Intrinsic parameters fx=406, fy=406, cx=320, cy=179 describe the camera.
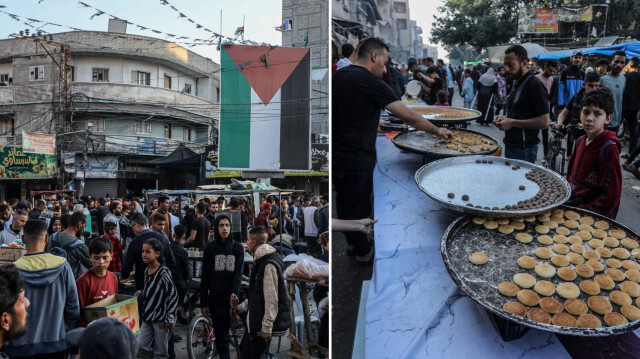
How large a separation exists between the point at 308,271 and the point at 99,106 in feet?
53.3

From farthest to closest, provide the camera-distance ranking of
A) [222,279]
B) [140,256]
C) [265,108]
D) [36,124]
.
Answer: [36,124], [265,108], [140,256], [222,279]

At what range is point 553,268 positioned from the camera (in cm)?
136

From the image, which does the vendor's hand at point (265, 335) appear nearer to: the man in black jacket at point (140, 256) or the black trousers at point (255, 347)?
the black trousers at point (255, 347)

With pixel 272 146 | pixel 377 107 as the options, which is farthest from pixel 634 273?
pixel 272 146

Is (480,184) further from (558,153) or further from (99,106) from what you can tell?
(99,106)

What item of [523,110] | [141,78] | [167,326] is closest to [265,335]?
[167,326]

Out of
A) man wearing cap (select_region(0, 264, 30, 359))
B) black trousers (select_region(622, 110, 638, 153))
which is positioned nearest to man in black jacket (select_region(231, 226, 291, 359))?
man wearing cap (select_region(0, 264, 30, 359))

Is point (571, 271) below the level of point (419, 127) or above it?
below

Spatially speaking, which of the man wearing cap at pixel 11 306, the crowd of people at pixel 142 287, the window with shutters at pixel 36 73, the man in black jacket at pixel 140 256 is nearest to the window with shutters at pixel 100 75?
the window with shutters at pixel 36 73

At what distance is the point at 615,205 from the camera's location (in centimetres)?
167

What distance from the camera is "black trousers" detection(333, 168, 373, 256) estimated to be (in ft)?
5.85

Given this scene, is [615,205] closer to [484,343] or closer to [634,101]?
[484,343]

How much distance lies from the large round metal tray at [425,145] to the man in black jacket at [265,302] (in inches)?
48.3

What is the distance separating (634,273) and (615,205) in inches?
19.3
